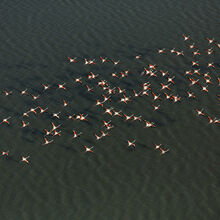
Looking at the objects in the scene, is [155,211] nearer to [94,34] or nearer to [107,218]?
[107,218]

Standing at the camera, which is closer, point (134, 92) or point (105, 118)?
point (105, 118)

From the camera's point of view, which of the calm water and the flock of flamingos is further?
the flock of flamingos

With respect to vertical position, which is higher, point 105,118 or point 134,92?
point 134,92

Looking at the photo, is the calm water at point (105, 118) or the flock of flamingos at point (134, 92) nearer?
the calm water at point (105, 118)

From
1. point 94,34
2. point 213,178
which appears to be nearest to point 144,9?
point 94,34

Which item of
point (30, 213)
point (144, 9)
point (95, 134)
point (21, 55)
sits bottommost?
point (30, 213)
